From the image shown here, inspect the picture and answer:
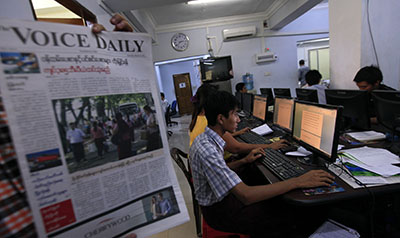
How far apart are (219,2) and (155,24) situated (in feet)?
6.40

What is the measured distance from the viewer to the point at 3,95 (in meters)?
0.47

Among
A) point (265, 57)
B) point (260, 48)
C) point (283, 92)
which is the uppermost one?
point (260, 48)

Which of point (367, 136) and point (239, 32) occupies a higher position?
point (239, 32)

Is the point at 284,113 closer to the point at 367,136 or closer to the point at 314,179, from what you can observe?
the point at 367,136

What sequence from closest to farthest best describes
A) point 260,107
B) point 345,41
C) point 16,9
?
1. point 16,9
2. point 260,107
3. point 345,41

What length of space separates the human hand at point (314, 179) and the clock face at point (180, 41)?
560cm

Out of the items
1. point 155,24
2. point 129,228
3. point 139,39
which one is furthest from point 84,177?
point 155,24

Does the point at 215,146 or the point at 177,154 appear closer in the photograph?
the point at 215,146

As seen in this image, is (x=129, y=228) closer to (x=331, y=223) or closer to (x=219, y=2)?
(x=331, y=223)

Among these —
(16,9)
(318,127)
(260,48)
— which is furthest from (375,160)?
(260,48)

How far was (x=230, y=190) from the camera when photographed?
3.37ft

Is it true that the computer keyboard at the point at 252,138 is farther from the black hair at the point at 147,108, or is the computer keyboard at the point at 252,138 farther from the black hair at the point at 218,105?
the black hair at the point at 147,108

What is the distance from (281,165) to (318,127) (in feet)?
1.08

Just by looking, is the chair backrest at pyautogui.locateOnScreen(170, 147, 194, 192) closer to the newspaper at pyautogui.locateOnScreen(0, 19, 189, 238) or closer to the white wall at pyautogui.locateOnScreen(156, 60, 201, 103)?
the newspaper at pyautogui.locateOnScreen(0, 19, 189, 238)
